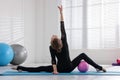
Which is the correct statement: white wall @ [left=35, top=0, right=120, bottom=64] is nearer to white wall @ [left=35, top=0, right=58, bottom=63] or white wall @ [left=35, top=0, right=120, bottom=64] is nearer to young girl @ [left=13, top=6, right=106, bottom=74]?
white wall @ [left=35, top=0, right=58, bottom=63]

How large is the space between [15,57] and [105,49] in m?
2.89

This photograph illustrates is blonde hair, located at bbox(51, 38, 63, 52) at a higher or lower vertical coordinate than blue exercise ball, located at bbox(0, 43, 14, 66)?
higher

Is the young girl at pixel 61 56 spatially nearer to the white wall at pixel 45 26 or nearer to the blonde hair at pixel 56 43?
the blonde hair at pixel 56 43

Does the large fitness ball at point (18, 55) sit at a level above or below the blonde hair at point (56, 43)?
below

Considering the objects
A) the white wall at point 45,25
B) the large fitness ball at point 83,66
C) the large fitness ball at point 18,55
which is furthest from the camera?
the white wall at point 45,25

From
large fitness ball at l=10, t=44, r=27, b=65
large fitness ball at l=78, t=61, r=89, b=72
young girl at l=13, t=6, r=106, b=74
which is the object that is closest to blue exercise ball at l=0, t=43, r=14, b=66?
large fitness ball at l=10, t=44, r=27, b=65

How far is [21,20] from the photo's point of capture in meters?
8.68

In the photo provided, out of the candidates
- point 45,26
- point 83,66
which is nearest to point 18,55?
point 45,26

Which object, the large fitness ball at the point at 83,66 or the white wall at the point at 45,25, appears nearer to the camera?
the large fitness ball at the point at 83,66

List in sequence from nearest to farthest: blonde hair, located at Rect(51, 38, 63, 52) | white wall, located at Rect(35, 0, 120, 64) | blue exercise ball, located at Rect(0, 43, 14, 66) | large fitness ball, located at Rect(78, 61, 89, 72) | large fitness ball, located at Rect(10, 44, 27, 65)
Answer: blonde hair, located at Rect(51, 38, 63, 52) < large fitness ball, located at Rect(78, 61, 89, 72) < blue exercise ball, located at Rect(0, 43, 14, 66) < large fitness ball, located at Rect(10, 44, 27, 65) < white wall, located at Rect(35, 0, 120, 64)

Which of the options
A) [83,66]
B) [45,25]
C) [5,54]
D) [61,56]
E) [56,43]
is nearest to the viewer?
[56,43]

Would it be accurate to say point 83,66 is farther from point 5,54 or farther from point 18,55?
point 18,55

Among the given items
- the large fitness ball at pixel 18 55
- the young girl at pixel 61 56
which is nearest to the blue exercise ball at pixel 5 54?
the large fitness ball at pixel 18 55

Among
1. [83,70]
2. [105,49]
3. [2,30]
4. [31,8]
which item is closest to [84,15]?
[105,49]
